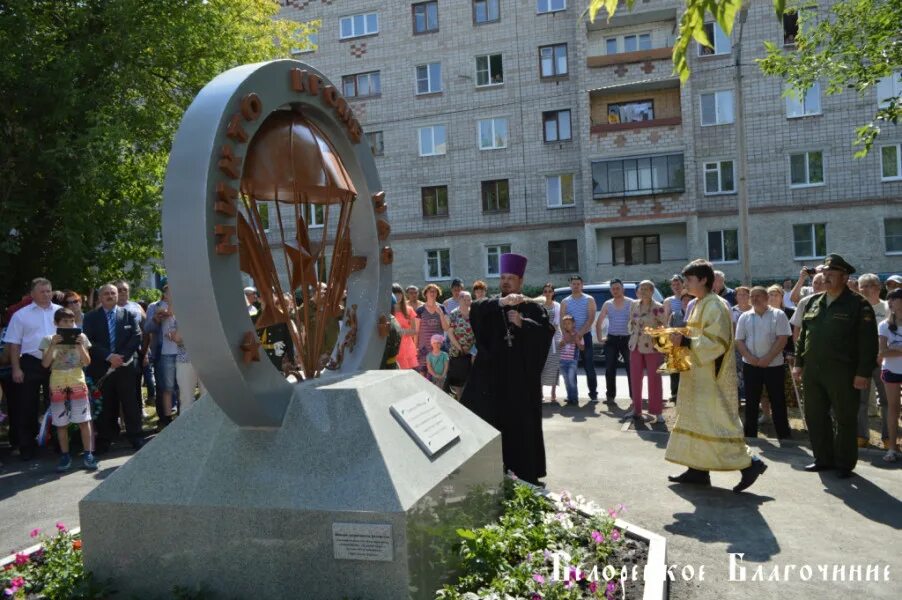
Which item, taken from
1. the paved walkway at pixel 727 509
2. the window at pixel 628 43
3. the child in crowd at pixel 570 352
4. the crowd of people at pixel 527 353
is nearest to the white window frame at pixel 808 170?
the window at pixel 628 43

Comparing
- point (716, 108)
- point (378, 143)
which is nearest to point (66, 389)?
point (378, 143)

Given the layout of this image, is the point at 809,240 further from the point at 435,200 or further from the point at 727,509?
the point at 727,509

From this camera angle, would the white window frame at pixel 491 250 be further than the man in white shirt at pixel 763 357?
Yes

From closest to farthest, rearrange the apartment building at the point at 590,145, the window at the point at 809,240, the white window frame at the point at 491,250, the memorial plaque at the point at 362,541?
the memorial plaque at the point at 362,541
the apartment building at the point at 590,145
the window at the point at 809,240
the white window frame at the point at 491,250

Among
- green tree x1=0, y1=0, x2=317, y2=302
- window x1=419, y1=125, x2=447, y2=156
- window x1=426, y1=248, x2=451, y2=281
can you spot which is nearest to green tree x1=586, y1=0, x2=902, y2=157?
green tree x1=0, y1=0, x2=317, y2=302

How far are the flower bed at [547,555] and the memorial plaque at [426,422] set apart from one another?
519mm

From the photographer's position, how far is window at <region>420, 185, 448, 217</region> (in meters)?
32.8

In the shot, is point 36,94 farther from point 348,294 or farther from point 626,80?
point 626,80

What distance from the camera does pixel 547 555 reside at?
4.20m

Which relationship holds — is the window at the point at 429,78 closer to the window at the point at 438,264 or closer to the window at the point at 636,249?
the window at the point at 438,264

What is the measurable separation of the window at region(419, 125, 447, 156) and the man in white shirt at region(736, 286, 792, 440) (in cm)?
2468

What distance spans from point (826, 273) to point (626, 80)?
80.2 ft

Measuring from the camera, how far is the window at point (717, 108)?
2973 centimetres

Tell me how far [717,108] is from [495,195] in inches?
374
